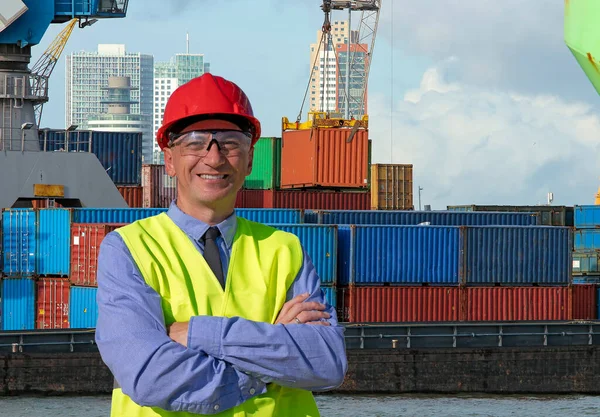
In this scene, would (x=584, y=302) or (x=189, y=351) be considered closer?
(x=189, y=351)

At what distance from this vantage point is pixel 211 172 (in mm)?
2777

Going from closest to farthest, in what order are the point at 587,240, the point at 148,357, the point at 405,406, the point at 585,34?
the point at 585,34
the point at 148,357
the point at 405,406
the point at 587,240

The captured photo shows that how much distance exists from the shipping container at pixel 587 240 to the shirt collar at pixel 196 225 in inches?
1692

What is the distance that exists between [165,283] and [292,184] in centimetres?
3676

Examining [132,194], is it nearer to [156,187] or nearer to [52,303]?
[156,187]

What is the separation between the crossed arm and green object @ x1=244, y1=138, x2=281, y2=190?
3653 cm

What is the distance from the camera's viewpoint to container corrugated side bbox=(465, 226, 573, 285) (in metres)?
28.9

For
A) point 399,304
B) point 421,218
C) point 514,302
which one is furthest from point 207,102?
point 421,218

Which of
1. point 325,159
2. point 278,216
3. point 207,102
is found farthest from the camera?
point 325,159

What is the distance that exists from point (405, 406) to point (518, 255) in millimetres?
6253

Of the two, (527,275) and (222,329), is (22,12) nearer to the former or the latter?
(527,275)

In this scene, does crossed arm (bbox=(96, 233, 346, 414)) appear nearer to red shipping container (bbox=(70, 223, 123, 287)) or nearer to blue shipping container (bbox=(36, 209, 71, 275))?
red shipping container (bbox=(70, 223, 123, 287))

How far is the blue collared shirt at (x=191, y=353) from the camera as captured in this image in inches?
102

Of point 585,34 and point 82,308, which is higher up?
point 585,34
